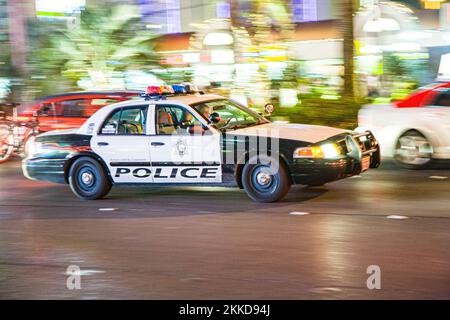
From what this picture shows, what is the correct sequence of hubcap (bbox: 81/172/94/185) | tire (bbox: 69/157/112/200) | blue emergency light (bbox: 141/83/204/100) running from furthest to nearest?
hubcap (bbox: 81/172/94/185)
tire (bbox: 69/157/112/200)
blue emergency light (bbox: 141/83/204/100)

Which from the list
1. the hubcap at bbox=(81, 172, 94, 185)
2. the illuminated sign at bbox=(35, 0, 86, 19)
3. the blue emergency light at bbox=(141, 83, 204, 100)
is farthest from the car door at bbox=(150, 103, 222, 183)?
the illuminated sign at bbox=(35, 0, 86, 19)

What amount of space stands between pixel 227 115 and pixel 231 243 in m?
2.99

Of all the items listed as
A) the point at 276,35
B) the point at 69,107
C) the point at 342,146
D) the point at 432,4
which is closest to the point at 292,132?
the point at 342,146

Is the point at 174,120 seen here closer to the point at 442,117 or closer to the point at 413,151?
the point at 413,151

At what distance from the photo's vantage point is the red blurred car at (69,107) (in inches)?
603

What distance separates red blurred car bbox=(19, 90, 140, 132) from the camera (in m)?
15.3

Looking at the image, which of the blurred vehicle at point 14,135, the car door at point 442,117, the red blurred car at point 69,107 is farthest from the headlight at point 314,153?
the blurred vehicle at point 14,135

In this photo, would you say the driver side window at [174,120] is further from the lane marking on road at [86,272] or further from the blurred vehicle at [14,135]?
the blurred vehicle at [14,135]

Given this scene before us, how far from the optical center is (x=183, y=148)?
33.1ft

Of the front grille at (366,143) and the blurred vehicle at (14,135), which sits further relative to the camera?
the blurred vehicle at (14,135)

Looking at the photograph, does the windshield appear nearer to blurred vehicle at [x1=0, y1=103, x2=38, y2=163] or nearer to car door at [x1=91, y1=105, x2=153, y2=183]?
car door at [x1=91, y1=105, x2=153, y2=183]

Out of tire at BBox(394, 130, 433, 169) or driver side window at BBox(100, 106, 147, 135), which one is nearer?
driver side window at BBox(100, 106, 147, 135)

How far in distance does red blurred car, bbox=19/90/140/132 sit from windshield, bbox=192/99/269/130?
4.70 metres
